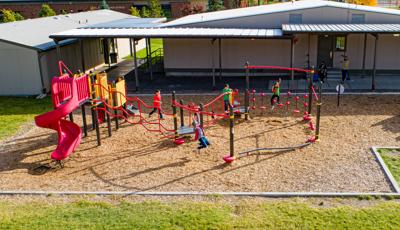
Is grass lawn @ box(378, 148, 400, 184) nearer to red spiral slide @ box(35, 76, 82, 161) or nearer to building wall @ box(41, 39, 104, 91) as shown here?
red spiral slide @ box(35, 76, 82, 161)

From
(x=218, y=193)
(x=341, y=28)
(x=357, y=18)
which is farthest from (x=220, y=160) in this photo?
(x=357, y=18)

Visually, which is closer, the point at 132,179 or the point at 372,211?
the point at 372,211

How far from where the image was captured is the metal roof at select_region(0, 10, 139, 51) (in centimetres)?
2141

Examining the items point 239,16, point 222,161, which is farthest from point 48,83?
point 222,161

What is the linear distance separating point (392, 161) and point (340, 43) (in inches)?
511

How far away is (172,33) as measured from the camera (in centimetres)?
2138

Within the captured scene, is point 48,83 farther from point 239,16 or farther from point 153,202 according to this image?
point 153,202

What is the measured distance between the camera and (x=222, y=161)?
12.8m

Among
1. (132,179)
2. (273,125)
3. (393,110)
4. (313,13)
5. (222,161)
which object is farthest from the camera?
(313,13)

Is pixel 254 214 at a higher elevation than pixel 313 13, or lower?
lower

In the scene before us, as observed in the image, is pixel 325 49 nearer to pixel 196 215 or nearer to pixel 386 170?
pixel 386 170

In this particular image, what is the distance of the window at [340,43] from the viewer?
78.1ft

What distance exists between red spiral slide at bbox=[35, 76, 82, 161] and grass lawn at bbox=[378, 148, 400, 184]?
9.48m

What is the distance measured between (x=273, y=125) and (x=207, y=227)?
761 cm
